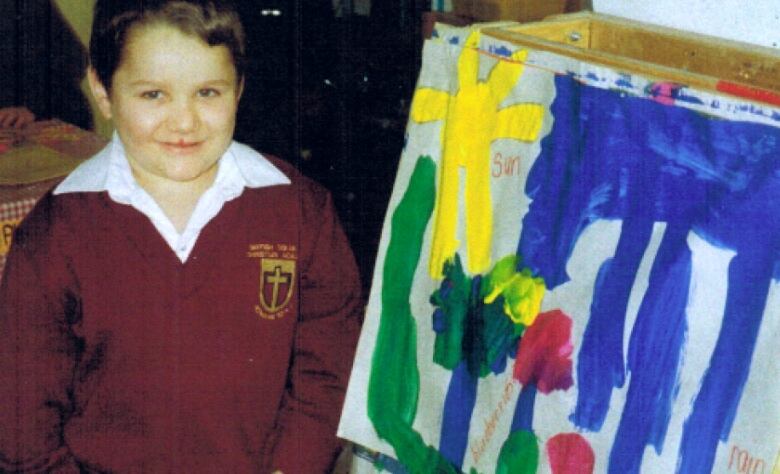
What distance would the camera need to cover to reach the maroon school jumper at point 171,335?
1.41 meters

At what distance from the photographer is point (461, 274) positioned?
1362mm

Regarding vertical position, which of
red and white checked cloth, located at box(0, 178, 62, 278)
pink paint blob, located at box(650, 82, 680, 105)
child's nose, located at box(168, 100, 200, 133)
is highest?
pink paint blob, located at box(650, 82, 680, 105)

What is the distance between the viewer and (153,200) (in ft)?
4.74

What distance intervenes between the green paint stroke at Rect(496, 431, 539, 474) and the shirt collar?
1.73 ft

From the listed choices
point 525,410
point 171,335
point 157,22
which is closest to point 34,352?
point 171,335

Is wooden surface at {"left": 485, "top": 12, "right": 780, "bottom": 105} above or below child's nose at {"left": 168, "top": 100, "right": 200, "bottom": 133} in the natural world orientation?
above

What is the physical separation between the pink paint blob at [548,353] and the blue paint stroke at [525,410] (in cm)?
1

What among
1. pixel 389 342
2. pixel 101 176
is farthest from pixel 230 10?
pixel 389 342

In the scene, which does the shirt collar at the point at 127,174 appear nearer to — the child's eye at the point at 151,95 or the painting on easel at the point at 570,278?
the child's eye at the point at 151,95

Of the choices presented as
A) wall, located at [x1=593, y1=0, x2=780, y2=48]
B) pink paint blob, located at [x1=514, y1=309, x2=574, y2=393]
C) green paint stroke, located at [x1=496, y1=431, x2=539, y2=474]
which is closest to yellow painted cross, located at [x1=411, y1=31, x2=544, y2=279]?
pink paint blob, located at [x1=514, y1=309, x2=574, y2=393]

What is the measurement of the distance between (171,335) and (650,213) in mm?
707

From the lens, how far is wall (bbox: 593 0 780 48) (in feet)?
4.46

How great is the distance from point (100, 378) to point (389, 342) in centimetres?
43

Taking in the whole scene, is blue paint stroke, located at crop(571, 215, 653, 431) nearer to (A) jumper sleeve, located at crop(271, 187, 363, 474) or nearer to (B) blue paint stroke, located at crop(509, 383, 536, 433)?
(B) blue paint stroke, located at crop(509, 383, 536, 433)
